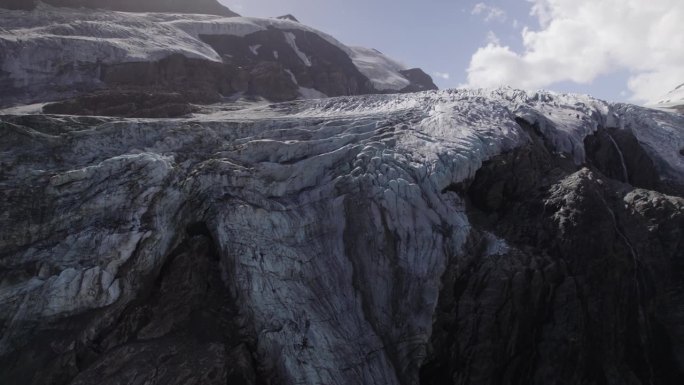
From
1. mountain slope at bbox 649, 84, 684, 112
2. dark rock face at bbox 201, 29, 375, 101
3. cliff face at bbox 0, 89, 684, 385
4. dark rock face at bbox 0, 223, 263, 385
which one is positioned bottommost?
dark rock face at bbox 0, 223, 263, 385

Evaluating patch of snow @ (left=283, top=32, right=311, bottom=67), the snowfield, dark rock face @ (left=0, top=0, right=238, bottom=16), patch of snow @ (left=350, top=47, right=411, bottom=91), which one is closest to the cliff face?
the snowfield

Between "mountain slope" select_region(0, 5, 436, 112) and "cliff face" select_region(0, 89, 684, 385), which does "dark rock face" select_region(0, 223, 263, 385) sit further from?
"mountain slope" select_region(0, 5, 436, 112)

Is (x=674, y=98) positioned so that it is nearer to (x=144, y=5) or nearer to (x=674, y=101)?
(x=674, y=101)

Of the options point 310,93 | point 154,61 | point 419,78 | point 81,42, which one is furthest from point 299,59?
point 81,42

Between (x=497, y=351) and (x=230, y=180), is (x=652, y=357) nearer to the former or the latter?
(x=497, y=351)

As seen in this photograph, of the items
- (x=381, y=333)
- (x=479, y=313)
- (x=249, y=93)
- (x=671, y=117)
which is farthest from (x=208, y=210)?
(x=671, y=117)

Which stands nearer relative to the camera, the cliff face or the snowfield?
the cliff face

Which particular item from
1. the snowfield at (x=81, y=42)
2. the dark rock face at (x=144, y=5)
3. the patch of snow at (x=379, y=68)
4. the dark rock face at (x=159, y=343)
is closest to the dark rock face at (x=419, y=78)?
the patch of snow at (x=379, y=68)

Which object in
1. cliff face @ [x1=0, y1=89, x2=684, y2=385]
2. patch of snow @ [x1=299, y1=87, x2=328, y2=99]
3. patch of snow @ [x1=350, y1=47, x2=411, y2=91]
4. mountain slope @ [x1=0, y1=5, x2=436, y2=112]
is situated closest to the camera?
cliff face @ [x1=0, y1=89, x2=684, y2=385]
